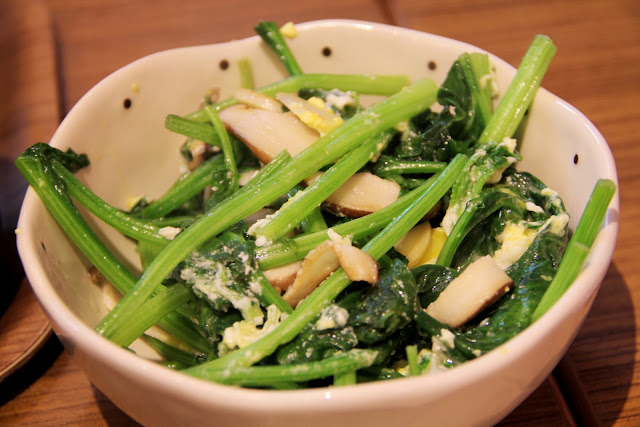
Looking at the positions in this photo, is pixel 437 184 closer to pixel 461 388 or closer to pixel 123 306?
Answer: pixel 461 388

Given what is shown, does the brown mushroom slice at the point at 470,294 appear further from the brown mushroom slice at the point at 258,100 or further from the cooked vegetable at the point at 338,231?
the brown mushroom slice at the point at 258,100

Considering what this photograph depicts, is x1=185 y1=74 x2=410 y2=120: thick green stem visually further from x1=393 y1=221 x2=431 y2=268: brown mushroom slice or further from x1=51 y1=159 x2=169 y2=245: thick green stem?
x1=393 y1=221 x2=431 y2=268: brown mushroom slice

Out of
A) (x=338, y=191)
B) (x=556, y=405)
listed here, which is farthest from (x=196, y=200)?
(x=556, y=405)

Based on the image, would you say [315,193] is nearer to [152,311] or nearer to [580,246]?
[152,311]

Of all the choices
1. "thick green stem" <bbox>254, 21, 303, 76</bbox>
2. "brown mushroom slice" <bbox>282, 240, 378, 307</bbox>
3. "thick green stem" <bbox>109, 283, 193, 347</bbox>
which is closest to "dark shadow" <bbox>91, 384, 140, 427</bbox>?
"thick green stem" <bbox>109, 283, 193, 347</bbox>

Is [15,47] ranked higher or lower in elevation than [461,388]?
higher

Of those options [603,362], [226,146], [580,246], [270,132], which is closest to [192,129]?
[226,146]
